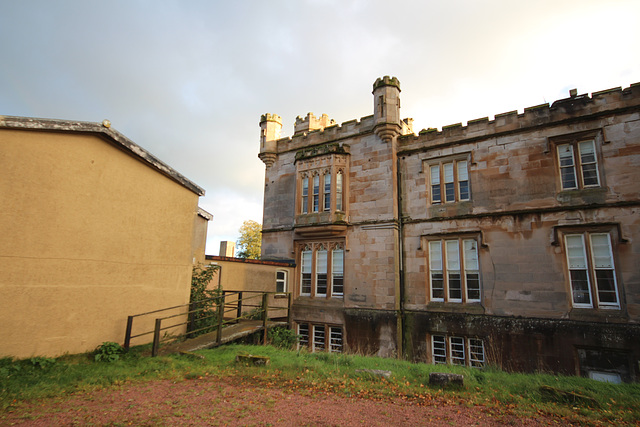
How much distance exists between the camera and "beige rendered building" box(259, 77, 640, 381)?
37.8 ft

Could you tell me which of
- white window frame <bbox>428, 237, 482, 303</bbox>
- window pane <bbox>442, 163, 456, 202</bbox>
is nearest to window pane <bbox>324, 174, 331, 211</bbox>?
white window frame <bbox>428, 237, 482, 303</bbox>

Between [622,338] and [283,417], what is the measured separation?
35.8 feet

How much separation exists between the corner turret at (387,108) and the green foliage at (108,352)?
12.7 meters

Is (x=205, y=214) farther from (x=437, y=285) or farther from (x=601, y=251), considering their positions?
(x=601, y=251)

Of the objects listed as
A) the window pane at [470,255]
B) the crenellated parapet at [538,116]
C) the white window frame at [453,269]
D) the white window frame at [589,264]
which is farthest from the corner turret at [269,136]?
the white window frame at [589,264]

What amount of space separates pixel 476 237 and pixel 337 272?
610cm

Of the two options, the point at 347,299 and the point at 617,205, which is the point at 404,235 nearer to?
the point at 347,299

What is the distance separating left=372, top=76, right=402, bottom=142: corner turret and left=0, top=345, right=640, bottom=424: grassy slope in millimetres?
10194

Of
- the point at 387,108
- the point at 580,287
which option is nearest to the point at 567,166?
the point at 580,287

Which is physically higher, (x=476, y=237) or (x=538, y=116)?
(x=538, y=116)

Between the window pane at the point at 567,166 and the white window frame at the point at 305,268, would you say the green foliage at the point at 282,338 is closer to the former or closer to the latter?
the white window frame at the point at 305,268

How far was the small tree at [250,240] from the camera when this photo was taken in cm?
4066

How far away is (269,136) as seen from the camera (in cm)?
1966

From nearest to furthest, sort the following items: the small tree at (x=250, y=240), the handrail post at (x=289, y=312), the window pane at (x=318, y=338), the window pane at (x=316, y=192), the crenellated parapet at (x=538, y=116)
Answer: the crenellated parapet at (x=538, y=116)
the handrail post at (x=289, y=312)
the window pane at (x=318, y=338)
the window pane at (x=316, y=192)
the small tree at (x=250, y=240)
